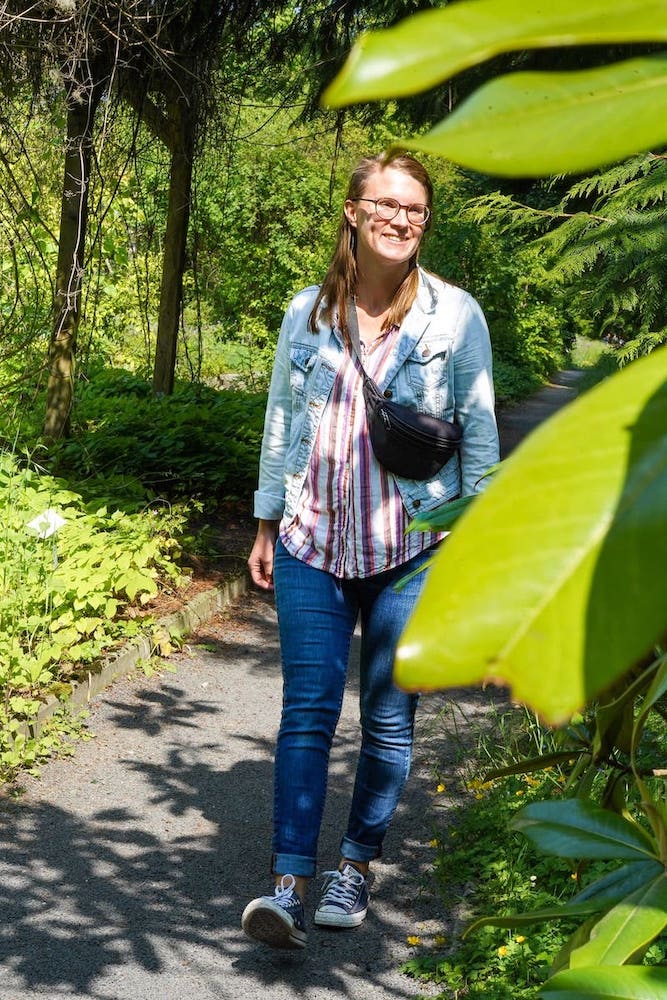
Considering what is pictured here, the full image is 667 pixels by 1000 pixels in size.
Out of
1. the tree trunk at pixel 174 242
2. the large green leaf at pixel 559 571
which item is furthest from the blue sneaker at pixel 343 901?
the tree trunk at pixel 174 242

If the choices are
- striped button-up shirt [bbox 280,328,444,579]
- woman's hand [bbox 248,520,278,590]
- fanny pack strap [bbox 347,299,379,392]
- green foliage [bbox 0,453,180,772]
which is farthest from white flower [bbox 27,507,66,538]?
fanny pack strap [bbox 347,299,379,392]

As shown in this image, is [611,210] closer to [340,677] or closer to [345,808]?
[340,677]

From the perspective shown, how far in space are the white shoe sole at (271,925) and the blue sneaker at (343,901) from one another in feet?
1.08

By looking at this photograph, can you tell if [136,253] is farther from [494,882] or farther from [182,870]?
[494,882]

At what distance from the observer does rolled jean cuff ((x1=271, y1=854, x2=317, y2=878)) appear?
320cm

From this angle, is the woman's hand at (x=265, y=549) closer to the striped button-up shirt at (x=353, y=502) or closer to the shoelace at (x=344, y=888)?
the striped button-up shirt at (x=353, y=502)

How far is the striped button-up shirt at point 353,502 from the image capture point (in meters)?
3.15

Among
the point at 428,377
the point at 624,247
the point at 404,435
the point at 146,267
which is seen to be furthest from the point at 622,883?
the point at 146,267

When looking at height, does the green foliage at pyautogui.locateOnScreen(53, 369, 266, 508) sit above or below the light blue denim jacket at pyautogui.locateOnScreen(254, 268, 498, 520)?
below

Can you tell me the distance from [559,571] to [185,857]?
4118 mm

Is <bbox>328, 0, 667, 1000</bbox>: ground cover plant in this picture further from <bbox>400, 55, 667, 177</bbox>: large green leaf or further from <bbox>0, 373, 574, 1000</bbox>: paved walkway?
<bbox>0, 373, 574, 1000</bbox>: paved walkway

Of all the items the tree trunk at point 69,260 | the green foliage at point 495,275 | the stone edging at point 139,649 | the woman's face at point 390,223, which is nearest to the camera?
the woman's face at point 390,223

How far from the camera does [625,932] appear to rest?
32.9 inches

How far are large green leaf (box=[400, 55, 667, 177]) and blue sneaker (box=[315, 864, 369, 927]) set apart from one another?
339 cm
